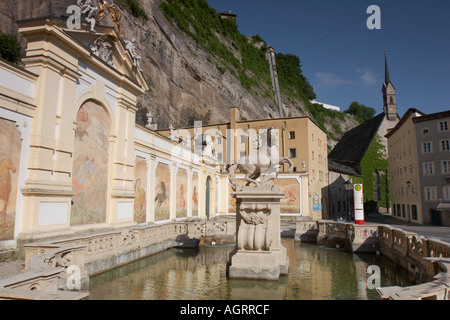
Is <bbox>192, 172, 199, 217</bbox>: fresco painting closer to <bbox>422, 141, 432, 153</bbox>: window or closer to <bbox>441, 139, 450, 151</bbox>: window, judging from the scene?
<bbox>422, 141, 432, 153</bbox>: window

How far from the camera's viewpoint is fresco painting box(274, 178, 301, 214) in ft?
105

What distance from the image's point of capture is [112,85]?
47.7 feet

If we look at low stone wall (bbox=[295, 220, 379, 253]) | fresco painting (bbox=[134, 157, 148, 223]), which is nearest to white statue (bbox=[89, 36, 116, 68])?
fresco painting (bbox=[134, 157, 148, 223])

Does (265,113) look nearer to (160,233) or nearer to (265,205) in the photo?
(160,233)

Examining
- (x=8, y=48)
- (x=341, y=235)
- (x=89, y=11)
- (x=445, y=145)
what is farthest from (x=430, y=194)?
(x=8, y=48)

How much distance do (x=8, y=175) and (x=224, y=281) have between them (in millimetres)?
6931

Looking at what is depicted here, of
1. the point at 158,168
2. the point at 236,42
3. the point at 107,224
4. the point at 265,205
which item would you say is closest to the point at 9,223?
the point at 107,224

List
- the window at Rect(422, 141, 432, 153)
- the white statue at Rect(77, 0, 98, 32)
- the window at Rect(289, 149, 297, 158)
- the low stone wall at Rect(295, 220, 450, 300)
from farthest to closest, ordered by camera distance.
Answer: the window at Rect(289, 149, 297, 158) < the window at Rect(422, 141, 432, 153) < the white statue at Rect(77, 0, 98, 32) < the low stone wall at Rect(295, 220, 450, 300)

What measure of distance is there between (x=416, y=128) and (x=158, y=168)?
28.8m

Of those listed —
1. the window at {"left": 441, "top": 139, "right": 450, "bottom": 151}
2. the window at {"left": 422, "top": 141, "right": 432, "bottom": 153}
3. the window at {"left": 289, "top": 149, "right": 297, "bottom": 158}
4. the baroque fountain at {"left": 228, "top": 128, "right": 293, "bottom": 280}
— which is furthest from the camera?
the window at {"left": 289, "top": 149, "right": 297, "bottom": 158}

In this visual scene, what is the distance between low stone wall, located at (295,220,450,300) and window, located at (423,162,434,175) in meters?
21.5

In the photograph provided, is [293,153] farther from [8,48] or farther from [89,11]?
[8,48]

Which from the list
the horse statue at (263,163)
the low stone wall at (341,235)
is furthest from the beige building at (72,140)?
the low stone wall at (341,235)

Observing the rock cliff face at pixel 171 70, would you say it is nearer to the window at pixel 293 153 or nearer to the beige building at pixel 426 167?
the window at pixel 293 153
